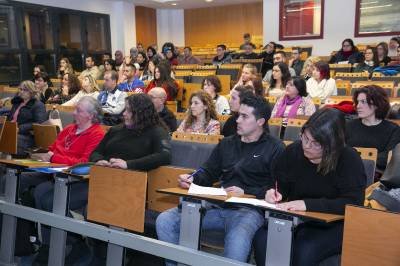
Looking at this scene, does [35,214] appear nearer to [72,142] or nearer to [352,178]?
[72,142]

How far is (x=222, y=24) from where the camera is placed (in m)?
15.8

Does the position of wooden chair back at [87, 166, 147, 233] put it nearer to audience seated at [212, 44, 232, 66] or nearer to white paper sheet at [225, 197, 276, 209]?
white paper sheet at [225, 197, 276, 209]

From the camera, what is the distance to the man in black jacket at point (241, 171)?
7.25 ft

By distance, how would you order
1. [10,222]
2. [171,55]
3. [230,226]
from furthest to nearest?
1. [171,55]
2. [10,222]
3. [230,226]

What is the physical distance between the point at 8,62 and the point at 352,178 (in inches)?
376

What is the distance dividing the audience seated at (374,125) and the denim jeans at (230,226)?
3.74 ft

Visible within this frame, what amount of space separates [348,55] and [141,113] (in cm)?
683

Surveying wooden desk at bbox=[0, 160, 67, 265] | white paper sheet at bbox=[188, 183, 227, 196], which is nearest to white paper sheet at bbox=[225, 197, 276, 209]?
white paper sheet at bbox=[188, 183, 227, 196]

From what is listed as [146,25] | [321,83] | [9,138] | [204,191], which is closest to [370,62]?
[321,83]

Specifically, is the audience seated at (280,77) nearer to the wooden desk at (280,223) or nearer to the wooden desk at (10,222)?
the wooden desk at (10,222)

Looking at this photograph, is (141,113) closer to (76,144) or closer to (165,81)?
(76,144)

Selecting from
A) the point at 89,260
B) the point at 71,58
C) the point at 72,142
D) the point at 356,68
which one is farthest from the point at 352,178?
the point at 71,58

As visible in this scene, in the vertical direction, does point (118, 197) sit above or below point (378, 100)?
below

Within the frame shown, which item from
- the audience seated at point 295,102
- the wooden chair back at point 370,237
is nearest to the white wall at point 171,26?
the audience seated at point 295,102
